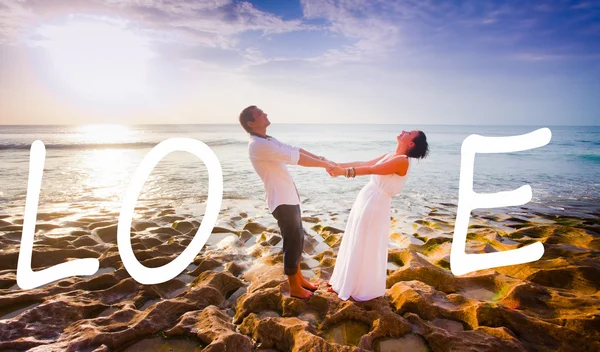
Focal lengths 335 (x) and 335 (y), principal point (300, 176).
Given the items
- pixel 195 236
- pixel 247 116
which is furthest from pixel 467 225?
pixel 195 236

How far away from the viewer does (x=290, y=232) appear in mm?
4305

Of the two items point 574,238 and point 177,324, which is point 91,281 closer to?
point 177,324

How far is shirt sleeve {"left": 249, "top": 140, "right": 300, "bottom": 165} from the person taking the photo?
4047 millimetres

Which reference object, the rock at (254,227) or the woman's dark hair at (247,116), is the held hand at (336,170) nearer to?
the woman's dark hair at (247,116)

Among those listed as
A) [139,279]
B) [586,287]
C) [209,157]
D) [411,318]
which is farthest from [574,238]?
Result: [139,279]

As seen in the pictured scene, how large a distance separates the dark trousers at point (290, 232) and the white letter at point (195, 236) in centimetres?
139

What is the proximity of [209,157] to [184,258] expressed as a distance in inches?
65.6

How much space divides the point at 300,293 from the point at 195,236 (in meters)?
2.17

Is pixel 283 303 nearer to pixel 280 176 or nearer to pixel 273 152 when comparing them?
pixel 280 176

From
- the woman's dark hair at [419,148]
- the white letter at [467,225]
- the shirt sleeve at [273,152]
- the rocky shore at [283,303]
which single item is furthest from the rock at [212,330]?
the white letter at [467,225]

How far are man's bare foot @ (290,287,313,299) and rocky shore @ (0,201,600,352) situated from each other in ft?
0.26

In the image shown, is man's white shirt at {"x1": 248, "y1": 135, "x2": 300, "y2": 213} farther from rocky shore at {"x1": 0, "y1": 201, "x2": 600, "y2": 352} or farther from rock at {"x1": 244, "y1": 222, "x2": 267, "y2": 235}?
rock at {"x1": 244, "y1": 222, "x2": 267, "y2": 235}

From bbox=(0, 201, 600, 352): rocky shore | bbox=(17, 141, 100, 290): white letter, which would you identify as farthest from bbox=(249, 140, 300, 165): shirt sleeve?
bbox=(17, 141, 100, 290): white letter

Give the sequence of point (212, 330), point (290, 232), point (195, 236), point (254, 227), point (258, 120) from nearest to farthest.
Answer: point (212, 330), point (258, 120), point (290, 232), point (195, 236), point (254, 227)
